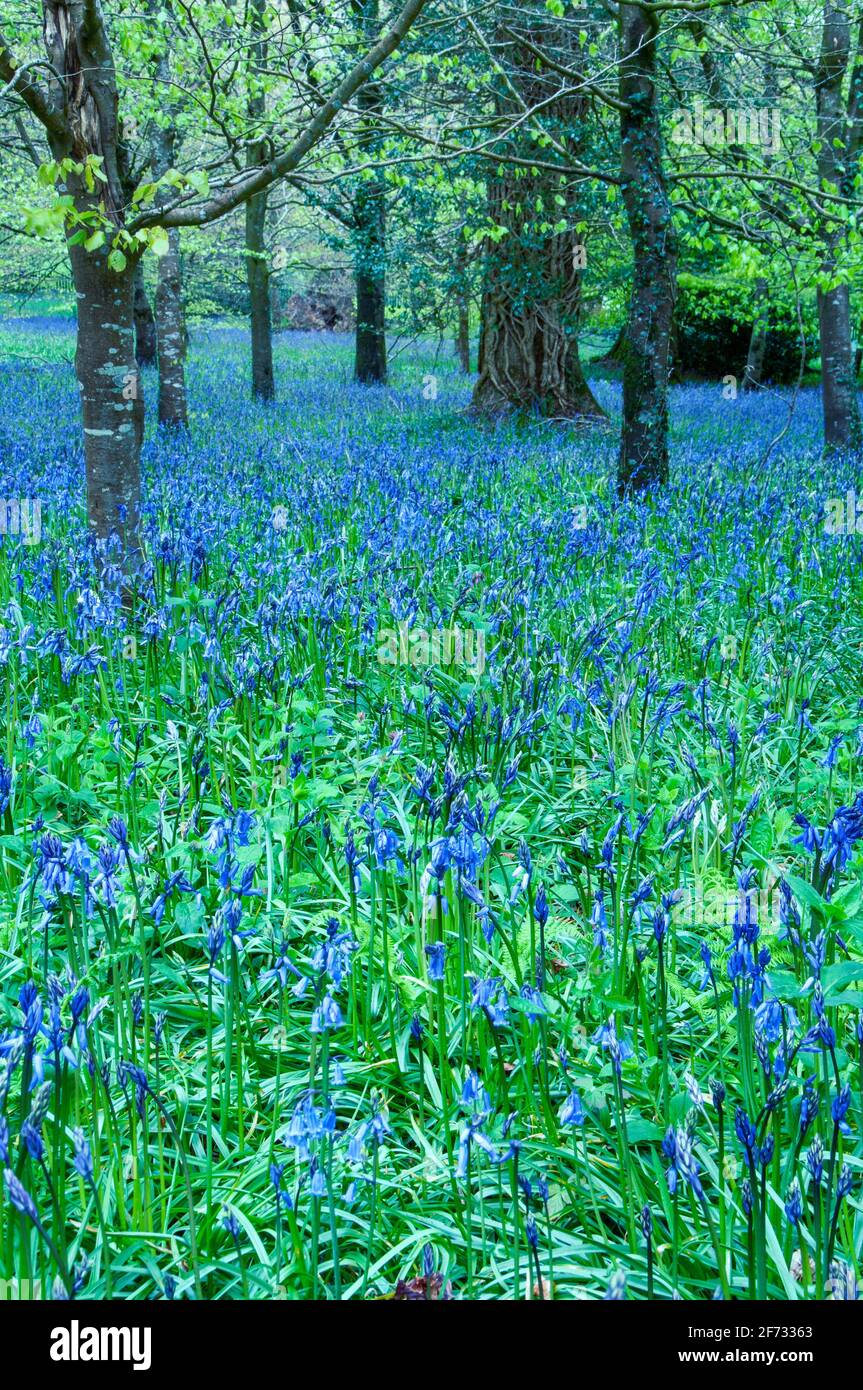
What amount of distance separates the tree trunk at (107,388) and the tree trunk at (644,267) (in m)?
4.33

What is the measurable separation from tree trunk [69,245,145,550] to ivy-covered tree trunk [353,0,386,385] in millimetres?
7472

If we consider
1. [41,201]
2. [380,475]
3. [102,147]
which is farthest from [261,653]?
[41,201]

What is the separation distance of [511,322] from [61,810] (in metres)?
12.3

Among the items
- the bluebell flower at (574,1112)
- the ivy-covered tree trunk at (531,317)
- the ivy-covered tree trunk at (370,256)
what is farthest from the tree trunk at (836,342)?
the bluebell flower at (574,1112)

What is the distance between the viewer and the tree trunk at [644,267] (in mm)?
7914

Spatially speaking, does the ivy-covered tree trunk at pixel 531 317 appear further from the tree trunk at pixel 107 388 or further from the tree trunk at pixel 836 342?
the tree trunk at pixel 107 388

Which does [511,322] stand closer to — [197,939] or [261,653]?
[261,653]

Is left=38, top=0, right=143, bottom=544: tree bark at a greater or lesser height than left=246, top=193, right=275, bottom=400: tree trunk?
lesser

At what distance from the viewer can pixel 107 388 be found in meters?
4.92

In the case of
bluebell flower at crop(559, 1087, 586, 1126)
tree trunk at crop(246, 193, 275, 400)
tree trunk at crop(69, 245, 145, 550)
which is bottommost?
bluebell flower at crop(559, 1087, 586, 1126)

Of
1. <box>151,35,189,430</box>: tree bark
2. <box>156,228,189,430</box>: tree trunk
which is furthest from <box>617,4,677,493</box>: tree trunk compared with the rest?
<box>156,228,189,430</box>: tree trunk

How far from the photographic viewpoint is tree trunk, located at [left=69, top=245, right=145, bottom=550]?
4781mm

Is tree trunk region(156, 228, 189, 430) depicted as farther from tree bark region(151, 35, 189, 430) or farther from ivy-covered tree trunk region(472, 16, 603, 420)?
ivy-covered tree trunk region(472, 16, 603, 420)
